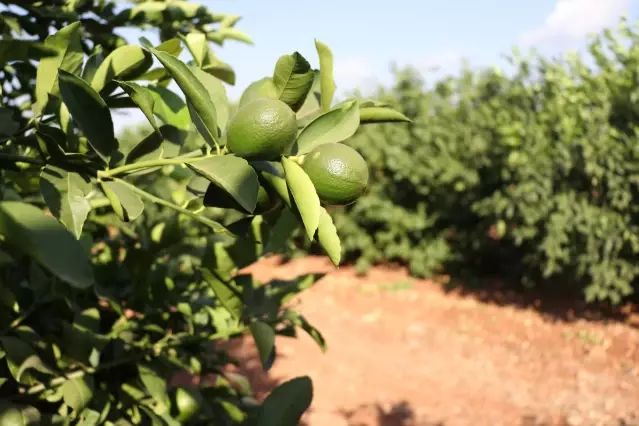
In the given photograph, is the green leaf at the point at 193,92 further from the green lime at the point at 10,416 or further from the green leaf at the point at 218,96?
the green lime at the point at 10,416

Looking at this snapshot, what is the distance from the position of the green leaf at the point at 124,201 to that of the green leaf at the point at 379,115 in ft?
1.08

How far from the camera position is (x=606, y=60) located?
666 centimetres

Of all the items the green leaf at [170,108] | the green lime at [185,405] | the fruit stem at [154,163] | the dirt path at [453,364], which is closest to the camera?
the fruit stem at [154,163]

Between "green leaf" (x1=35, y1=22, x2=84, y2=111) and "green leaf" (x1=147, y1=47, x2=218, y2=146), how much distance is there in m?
0.24

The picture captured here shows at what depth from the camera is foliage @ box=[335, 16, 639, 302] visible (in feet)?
20.7

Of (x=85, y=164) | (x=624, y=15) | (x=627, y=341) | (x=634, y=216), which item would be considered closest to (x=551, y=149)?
(x=634, y=216)

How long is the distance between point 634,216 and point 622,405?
225 centimetres

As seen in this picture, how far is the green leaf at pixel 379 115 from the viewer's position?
0.90 m

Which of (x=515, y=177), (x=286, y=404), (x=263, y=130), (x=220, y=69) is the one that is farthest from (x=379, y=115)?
(x=515, y=177)

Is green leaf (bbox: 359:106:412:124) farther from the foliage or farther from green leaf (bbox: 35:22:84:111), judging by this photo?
the foliage

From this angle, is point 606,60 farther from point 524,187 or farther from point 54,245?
point 54,245

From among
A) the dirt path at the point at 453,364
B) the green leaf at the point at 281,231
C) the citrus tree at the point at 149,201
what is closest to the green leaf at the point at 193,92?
the citrus tree at the point at 149,201

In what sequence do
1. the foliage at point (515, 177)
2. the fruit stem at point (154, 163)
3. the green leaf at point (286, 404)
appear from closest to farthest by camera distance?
the fruit stem at point (154, 163) < the green leaf at point (286, 404) < the foliage at point (515, 177)

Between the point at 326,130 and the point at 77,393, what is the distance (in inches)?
30.7
